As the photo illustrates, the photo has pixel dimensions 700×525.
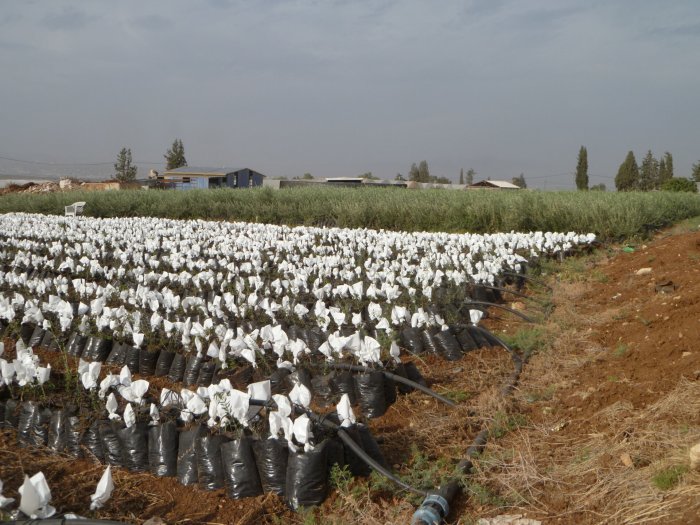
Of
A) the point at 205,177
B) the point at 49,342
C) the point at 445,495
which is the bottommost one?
the point at 445,495

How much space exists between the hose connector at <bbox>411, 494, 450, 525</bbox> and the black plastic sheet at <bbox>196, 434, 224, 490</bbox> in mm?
1009

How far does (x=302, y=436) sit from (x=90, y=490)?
1.15 m

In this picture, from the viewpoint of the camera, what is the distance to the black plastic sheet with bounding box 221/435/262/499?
9.68 ft

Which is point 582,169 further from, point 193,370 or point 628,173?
point 193,370

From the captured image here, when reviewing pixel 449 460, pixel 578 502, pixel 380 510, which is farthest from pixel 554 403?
pixel 380 510

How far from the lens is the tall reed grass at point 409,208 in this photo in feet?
40.5

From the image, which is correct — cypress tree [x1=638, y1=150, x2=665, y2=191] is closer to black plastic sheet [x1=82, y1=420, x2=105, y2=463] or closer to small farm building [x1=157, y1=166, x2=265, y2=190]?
small farm building [x1=157, y1=166, x2=265, y2=190]

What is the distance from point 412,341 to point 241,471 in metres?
2.33

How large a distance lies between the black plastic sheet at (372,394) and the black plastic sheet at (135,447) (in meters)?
1.34

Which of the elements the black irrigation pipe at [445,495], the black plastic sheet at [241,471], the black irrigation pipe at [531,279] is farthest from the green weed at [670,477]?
the black irrigation pipe at [531,279]

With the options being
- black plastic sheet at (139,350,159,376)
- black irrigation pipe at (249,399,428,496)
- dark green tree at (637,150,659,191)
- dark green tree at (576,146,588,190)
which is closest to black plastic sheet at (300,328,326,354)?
black plastic sheet at (139,350,159,376)

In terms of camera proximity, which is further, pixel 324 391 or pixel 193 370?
pixel 193 370

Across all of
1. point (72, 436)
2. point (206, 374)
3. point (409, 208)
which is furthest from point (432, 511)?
point (409, 208)

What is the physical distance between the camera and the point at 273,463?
2.90 metres
